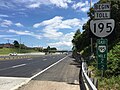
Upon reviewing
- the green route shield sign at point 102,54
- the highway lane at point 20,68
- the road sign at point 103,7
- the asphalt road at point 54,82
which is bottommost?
the asphalt road at point 54,82

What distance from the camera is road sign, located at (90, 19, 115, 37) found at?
376 inches

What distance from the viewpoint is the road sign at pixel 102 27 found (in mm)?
9547

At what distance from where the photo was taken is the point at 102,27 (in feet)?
31.7

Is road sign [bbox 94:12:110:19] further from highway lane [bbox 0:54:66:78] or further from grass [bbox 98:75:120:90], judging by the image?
highway lane [bbox 0:54:66:78]

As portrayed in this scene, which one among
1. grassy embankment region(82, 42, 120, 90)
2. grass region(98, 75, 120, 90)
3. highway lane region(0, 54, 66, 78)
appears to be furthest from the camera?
highway lane region(0, 54, 66, 78)

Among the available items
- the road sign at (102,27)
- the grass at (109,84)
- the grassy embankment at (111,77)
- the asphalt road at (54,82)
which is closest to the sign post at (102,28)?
the road sign at (102,27)

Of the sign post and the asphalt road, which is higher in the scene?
the sign post

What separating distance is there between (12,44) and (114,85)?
611 ft

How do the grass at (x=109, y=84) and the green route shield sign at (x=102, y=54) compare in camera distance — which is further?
the grass at (x=109, y=84)

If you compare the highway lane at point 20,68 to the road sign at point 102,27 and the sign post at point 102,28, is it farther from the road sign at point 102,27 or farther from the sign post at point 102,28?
the road sign at point 102,27

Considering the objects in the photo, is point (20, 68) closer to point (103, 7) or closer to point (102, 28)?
point (103, 7)

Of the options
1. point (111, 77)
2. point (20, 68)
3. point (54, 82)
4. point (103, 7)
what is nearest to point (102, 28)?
point (103, 7)

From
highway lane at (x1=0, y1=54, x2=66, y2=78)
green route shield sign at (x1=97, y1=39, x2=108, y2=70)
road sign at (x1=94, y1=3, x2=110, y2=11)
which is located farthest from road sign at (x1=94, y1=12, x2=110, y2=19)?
highway lane at (x1=0, y1=54, x2=66, y2=78)

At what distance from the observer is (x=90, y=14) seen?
4728 cm
